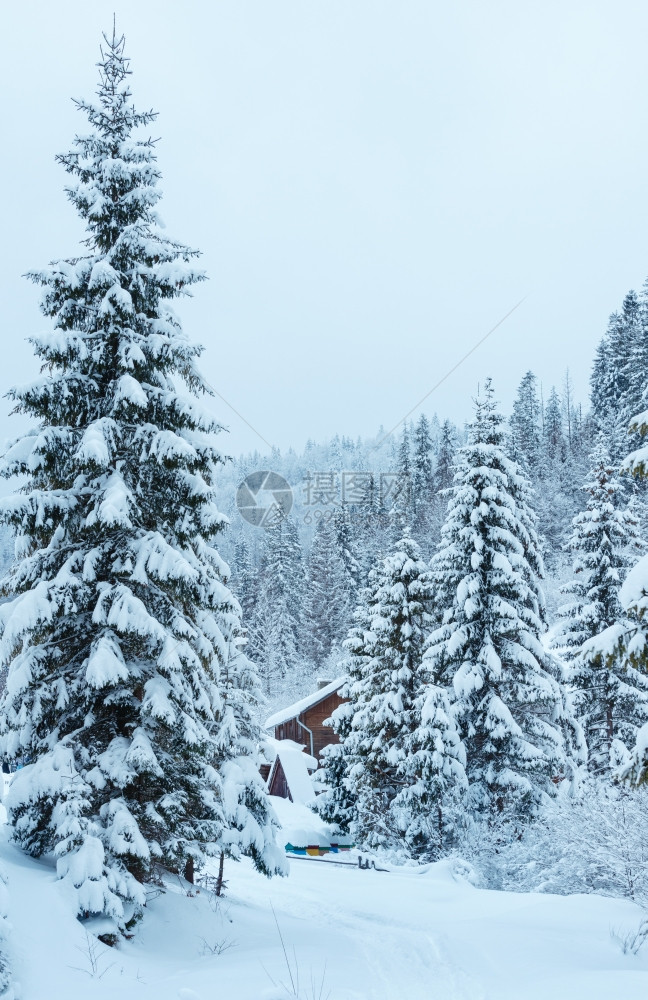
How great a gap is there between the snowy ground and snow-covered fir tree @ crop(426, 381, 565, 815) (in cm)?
549

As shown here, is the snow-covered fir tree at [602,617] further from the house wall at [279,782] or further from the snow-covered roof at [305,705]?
the snow-covered roof at [305,705]

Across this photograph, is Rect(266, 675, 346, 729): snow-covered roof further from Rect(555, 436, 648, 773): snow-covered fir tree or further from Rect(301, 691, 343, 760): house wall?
Rect(555, 436, 648, 773): snow-covered fir tree

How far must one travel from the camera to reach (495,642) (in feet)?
65.8

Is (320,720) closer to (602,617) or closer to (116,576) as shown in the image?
(602,617)

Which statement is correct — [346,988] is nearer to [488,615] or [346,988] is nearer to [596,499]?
[488,615]

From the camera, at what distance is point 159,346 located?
10703 millimetres

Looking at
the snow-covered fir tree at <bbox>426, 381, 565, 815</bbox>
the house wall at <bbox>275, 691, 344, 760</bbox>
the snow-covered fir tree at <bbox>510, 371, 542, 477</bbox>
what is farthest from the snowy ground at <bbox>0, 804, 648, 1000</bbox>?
the snow-covered fir tree at <bbox>510, 371, 542, 477</bbox>

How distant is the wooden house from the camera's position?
45.5 m

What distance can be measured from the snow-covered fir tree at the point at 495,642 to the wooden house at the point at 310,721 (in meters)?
25.9

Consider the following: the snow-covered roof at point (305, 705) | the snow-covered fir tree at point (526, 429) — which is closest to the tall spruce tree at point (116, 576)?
the snow-covered roof at point (305, 705)

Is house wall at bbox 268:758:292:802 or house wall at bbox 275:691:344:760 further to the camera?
house wall at bbox 275:691:344:760

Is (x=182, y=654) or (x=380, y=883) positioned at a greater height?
(x=182, y=654)

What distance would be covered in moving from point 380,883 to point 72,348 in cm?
1499

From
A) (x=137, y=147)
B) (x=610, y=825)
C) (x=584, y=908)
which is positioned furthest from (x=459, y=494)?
(x=137, y=147)
